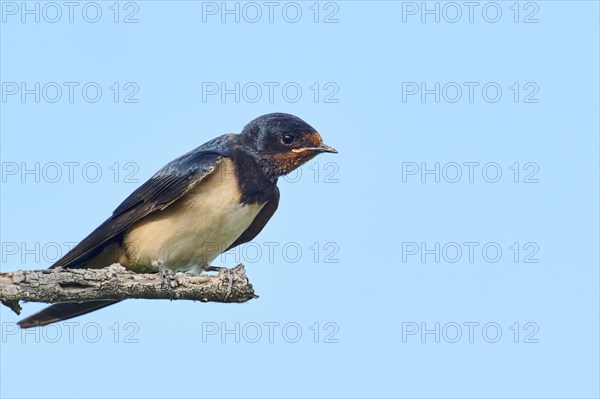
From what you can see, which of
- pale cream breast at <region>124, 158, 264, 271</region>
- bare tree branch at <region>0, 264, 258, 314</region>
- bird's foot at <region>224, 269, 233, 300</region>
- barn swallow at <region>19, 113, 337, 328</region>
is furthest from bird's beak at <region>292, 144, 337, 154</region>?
bird's foot at <region>224, 269, 233, 300</region>

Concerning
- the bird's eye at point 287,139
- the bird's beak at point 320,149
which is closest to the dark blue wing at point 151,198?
the bird's eye at point 287,139

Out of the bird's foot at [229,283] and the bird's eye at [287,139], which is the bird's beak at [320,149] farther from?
the bird's foot at [229,283]

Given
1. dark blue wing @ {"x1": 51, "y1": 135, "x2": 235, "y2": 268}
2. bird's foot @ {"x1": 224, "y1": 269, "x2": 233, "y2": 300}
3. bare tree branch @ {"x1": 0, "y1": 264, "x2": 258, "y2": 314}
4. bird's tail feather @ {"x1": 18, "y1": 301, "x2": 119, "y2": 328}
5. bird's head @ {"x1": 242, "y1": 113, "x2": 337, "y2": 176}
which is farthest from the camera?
bird's head @ {"x1": 242, "y1": 113, "x2": 337, "y2": 176}

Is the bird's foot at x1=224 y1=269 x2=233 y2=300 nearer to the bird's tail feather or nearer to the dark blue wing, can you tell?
the dark blue wing

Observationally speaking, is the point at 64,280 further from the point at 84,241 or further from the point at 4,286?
the point at 84,241

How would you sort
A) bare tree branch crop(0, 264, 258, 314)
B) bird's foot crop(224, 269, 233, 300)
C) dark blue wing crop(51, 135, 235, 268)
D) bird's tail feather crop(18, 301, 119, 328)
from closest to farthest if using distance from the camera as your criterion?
bare tree branch crop(0, 264, 258, 314), bird's foot crop(224, 269, 233, 300), bird's tail feather crop(18, 301, 119, 328), dark blue wing crop(51, 135, 235, 268)

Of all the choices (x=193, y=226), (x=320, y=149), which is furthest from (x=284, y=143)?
(x=193, y=226)

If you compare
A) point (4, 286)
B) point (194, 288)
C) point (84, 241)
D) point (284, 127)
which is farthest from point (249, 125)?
point (4, 286)

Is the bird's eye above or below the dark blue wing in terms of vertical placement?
above

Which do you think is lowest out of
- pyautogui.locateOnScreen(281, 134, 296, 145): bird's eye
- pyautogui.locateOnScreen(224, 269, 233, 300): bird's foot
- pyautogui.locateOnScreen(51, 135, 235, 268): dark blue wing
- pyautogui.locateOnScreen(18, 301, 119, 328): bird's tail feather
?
pyautogui.locateOnScreen(18, 301, 119, 328): bird's tail feather
